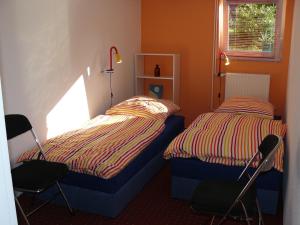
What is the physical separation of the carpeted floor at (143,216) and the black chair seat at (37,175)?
1.42 ft

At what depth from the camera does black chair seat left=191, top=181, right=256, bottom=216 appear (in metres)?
2.13

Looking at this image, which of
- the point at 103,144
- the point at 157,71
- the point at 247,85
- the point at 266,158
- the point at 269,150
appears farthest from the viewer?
the point at 157,71

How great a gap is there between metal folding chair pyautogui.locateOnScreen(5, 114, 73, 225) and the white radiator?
276cm

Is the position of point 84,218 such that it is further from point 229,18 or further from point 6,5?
point 229,18

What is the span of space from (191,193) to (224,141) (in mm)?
535

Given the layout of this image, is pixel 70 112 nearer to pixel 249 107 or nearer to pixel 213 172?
pixel 213 172

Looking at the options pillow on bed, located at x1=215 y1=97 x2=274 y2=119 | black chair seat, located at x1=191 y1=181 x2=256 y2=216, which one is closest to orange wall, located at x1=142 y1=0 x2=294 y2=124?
pillow on bed, located at x1=215 y1=97 x2=274 y2=119

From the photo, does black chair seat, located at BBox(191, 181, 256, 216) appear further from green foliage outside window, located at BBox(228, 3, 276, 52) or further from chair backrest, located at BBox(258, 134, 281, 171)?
green foliage outside window, located at BBox(228, 3, 276, 52)

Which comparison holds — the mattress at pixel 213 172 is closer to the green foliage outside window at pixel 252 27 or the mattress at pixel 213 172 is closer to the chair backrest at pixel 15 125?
the chair backrest at pixel 15 125

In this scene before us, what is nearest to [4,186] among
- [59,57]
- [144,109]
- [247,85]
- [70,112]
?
[59,57]

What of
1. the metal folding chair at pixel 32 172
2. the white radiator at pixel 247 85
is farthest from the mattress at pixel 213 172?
the white radiator at pixel 247 85

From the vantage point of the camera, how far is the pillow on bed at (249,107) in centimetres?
393

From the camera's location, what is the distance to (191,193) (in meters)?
2.98

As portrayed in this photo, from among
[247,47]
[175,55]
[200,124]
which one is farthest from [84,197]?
[247,47]
